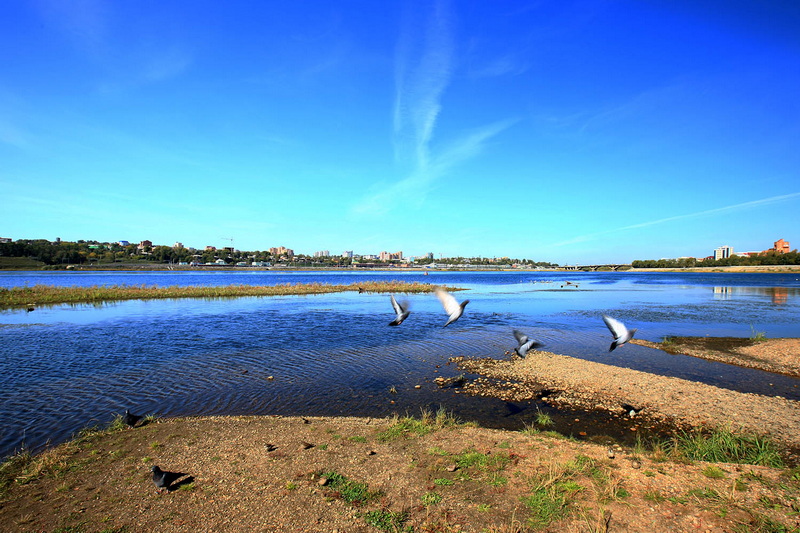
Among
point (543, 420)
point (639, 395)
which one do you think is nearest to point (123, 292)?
point (543, 420)

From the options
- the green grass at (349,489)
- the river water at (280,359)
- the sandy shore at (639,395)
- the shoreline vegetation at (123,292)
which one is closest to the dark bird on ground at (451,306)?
the green grass at (349,489)

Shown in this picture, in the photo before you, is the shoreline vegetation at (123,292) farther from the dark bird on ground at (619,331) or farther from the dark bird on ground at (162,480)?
the dark bird on ground at (162,480)

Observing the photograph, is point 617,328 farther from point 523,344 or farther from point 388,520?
point 388,520

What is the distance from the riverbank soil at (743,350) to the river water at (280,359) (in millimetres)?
1315

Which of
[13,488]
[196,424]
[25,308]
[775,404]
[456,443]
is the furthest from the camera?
[25,308]

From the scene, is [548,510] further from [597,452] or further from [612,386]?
[612,386]

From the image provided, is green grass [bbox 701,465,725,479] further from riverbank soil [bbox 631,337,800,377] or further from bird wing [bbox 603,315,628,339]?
riverbank soil [bbox 631,337,800,377]

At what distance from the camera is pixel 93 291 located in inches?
2112

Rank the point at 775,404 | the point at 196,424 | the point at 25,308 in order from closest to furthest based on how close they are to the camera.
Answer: the point at 196,424 → the point at 775,404 → the point at 25,308

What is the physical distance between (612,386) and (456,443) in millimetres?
8673

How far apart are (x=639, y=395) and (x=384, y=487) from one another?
36.7ft

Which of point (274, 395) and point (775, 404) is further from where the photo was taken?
point (274, 395)

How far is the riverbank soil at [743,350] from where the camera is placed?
19.1 m

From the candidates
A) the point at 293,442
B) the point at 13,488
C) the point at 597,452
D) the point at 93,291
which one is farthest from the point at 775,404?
the point at 93,291
